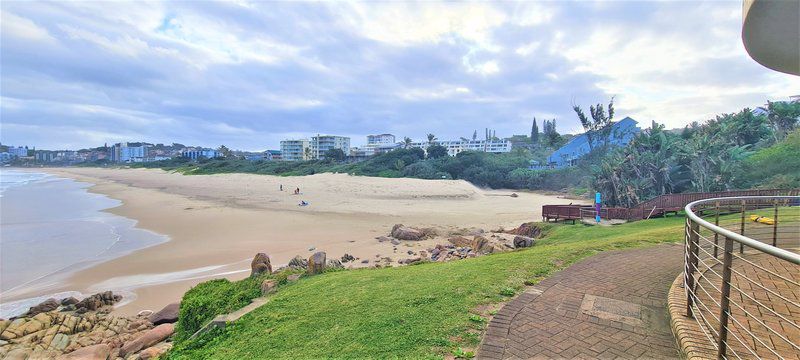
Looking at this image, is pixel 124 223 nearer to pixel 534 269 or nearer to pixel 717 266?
pixel 534 269

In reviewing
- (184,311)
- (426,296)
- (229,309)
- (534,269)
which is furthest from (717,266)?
(184,311)

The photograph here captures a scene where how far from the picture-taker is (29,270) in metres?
12.3

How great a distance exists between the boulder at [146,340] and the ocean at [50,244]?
16.7ft

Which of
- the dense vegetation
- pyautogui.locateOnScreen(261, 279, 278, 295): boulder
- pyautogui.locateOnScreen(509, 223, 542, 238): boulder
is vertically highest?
the dense vegetation

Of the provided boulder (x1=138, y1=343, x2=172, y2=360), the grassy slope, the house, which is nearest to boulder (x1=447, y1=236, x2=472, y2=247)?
the grassy slope

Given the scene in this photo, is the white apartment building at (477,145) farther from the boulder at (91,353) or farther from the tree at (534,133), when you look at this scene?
the boulder at (91,353)

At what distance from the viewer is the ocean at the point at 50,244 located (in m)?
10.8

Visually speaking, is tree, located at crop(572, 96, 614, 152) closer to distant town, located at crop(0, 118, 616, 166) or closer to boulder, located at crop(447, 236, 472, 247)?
boulder, located at crop(447, 236, 472, 247)

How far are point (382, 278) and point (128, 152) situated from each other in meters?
189

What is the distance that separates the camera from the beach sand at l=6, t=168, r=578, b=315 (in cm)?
1156

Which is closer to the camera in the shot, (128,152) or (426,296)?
(426,296)

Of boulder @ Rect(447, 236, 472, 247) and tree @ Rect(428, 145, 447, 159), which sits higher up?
tree @ Rect(428, 145, 447, 159)

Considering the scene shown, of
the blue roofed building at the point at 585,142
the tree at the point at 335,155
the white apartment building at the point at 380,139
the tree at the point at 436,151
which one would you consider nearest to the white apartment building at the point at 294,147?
the white apartment building at the point at 380,139

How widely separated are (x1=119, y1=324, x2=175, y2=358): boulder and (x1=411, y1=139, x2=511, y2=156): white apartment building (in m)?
A: 93.6
